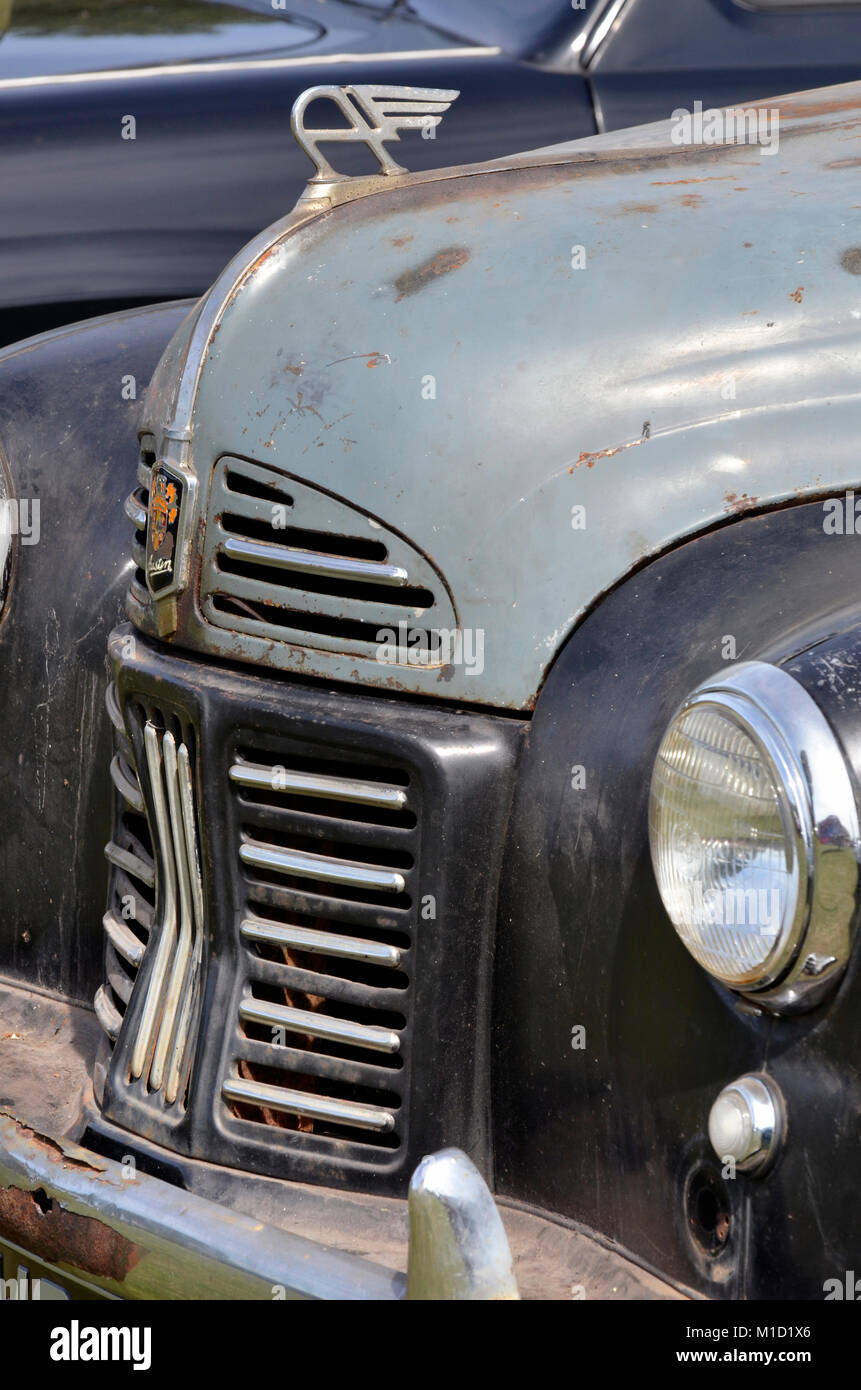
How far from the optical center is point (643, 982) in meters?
1.62

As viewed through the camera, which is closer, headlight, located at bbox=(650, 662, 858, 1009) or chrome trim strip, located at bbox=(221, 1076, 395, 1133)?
headlight, located at bbox=(650, 662, 858, 1009)

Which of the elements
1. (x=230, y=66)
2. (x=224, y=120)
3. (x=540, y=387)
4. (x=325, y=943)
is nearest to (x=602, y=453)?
(x=540, y=387)

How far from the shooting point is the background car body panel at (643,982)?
4.83ft

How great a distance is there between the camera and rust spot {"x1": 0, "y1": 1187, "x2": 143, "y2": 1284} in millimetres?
1745

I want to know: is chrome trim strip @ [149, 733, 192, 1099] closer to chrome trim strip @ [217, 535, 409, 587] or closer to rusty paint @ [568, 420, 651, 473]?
chrome trim strip @ [217, 535, 409, 587]

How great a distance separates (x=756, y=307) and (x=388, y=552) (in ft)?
1.66

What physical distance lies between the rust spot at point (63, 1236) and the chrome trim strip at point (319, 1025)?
28 cm

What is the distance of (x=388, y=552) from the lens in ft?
6.04

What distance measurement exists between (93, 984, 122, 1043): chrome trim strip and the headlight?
92cm

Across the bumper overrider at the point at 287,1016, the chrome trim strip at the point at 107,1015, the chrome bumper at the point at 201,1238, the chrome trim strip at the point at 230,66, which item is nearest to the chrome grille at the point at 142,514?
the bumper overrider at the point at 287,1016

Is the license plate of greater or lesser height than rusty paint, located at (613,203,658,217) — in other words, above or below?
below

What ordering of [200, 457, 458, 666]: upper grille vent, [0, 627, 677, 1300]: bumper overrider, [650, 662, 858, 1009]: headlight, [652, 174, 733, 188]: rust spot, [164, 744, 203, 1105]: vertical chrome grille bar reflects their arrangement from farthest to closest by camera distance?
[652, 174, 733, 188]: rust spot, [164, 744, 203, 1105]: vertical chrome grille bar, [200, 457, 458, 666]: upper grille vent, [0, 627, 677, 1300]: bumper overrider, [650, 662, 858, 1009]: headlight

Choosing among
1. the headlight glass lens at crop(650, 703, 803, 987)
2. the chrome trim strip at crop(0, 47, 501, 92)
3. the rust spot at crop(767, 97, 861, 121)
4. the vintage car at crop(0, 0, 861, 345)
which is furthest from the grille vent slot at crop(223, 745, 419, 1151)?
the chrome trim strip at crop(0, 47, 501, 92)

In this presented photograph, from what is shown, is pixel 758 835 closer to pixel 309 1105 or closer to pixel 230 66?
pixel 309 1105
